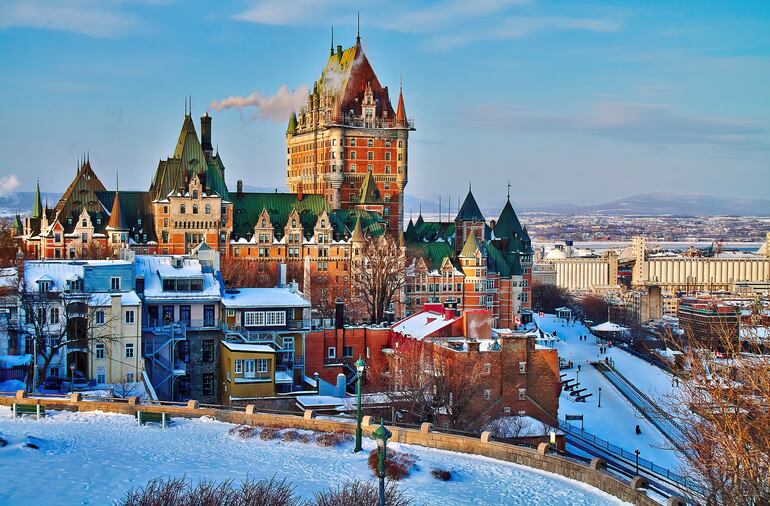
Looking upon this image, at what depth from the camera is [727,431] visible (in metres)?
32.7

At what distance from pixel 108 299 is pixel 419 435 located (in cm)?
2240

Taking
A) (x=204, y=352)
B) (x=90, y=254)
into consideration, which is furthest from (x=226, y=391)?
(x=90, y=254)

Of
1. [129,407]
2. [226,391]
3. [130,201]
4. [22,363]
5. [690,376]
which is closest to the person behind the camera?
[690,376]

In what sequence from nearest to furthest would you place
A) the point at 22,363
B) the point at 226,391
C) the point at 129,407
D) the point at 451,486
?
the point at 451,486 < the point at 129,407 < the point at 22,363 < the point at 226,391

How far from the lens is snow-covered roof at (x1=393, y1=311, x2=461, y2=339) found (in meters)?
65.5

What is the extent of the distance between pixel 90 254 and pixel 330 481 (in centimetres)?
6579

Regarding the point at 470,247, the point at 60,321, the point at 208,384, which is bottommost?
the point at 208,384

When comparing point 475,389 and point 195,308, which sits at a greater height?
point 195,308

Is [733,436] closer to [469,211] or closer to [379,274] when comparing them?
[379,274]

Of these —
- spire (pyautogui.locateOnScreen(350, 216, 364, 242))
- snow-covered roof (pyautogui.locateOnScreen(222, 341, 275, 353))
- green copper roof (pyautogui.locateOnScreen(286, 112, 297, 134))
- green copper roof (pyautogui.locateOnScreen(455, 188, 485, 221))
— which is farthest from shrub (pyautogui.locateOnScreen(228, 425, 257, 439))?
green copper roof (pyautogui.locateOnScreen(286, 112, 297, 134))

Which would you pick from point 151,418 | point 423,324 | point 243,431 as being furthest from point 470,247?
point 243,431

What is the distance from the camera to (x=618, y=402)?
3310 inches

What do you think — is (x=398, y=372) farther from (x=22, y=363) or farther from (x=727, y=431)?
(x=727, y=431)

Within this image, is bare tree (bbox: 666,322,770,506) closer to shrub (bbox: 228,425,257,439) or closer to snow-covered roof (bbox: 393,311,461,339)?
shrub (bbox: 228,425,257,439)
